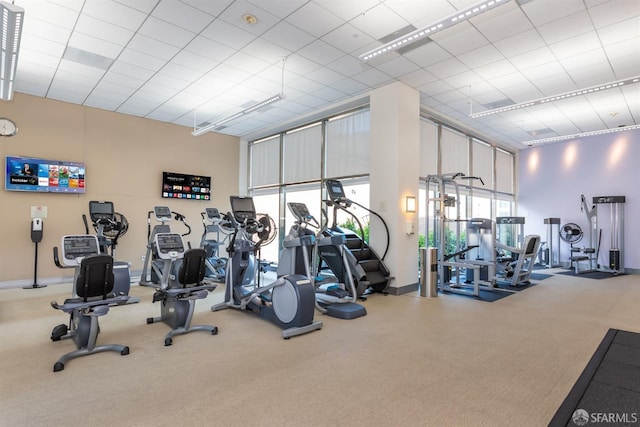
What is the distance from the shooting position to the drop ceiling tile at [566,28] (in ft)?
13.3

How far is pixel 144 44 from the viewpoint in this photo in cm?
473

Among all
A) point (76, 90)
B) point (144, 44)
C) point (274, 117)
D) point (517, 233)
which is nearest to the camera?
point (144, 44)

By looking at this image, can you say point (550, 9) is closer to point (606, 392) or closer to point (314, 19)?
point (314, 19)

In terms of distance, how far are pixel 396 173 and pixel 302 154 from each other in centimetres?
298

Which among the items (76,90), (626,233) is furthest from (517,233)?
(76,90)

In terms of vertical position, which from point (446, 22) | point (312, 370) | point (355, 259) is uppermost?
point (446, 22)

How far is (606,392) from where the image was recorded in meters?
2.51

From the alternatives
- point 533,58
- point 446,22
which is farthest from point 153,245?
point 533,58

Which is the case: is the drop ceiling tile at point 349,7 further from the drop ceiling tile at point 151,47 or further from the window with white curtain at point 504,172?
the window with white curtain at point 504,172

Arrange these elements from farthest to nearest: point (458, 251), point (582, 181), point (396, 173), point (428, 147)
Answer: point (582, 181), point (428, 147), point (458, 251), point (396, 173)

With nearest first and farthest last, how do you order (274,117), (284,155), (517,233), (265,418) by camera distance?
1. (265,418)
2. (274,117)
3. (284,155)
4. (517,233)

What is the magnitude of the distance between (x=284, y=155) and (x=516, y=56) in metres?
5.42

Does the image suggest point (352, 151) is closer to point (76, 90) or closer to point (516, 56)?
point (516, 56)

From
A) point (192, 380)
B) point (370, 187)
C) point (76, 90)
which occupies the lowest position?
point (192, 380)
